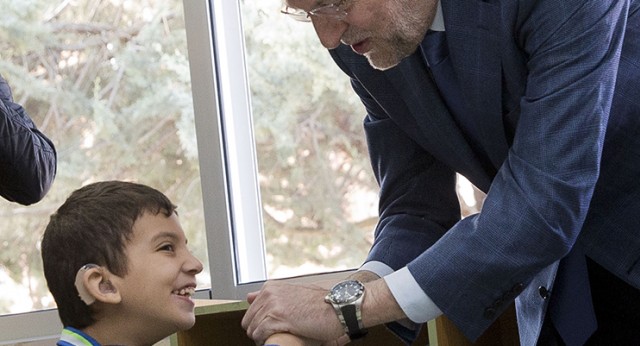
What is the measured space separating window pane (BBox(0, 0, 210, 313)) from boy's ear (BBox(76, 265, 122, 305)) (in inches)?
61.6

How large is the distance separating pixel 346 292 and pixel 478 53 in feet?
1.33

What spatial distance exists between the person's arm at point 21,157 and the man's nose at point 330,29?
3.15 feet

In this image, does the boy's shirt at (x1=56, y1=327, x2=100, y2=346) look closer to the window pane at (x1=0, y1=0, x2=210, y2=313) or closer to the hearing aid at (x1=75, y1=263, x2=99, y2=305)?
the hearing aid at (x1=75, y1=263, x2=99, y2=305)

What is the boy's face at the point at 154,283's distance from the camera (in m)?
1.71

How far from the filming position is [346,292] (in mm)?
1469

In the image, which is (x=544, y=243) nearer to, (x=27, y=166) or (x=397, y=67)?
(x=397, y=67)

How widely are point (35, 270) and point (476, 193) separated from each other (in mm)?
1472

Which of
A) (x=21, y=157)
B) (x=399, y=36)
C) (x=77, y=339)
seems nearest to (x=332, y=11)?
(x=399, y=36)

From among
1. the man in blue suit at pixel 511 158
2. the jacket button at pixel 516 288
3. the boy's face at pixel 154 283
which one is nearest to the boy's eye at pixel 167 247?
the boy's face at pixel 154 283

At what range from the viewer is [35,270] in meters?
3.29

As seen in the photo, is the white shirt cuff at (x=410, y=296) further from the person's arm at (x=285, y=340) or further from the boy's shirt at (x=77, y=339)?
the boy's shirt at (x=77, y=339)

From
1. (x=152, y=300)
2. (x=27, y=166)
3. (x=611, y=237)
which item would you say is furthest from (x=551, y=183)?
(x=27, y=166)

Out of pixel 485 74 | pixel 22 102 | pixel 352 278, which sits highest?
pixel 22 102

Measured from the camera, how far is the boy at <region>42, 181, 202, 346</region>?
1699mm
